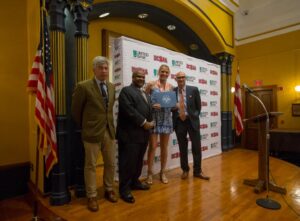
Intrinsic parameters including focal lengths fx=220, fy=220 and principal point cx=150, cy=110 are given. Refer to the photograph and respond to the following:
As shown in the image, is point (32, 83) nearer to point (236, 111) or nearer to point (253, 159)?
point (236, 111)

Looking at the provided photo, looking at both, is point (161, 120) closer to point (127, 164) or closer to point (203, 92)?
point (127, 164)

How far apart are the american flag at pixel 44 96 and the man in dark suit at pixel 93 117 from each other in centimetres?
25

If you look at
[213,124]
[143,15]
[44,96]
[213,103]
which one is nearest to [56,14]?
[44,96]

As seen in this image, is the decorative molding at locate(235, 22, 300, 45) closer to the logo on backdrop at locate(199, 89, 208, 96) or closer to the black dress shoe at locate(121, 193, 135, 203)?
the logo on backdrop at locate(199, 89, 208, 96)

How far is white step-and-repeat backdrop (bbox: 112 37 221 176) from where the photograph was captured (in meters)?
3.18

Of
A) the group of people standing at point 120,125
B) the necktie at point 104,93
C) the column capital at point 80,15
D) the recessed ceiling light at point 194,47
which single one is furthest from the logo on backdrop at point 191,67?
the necktie at point 104,93

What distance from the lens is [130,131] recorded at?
2.53 meters

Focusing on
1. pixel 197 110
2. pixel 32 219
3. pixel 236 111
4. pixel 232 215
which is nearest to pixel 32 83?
pixel 32 219

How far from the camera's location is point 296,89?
5.67m

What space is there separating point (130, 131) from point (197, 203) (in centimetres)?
110

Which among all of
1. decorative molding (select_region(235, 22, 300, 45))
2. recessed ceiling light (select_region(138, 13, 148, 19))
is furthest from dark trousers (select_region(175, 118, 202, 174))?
decorative molding (select_region(235, 22, 300, 45))

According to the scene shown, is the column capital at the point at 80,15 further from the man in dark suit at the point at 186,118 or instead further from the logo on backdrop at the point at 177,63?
the logo on backdrop at the point at 177,63

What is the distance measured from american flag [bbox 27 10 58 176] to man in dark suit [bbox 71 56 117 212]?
0.25 metres

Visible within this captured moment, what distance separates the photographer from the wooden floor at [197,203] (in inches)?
85.0
